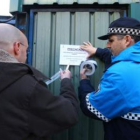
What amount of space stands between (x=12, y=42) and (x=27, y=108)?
506mm

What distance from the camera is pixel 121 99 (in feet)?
6.66

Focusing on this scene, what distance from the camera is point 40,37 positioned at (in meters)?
2.79

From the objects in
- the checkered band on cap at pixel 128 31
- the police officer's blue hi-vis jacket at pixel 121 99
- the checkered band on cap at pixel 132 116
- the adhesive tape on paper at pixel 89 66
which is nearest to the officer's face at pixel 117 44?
the checkered band on cap at pixel 128 31

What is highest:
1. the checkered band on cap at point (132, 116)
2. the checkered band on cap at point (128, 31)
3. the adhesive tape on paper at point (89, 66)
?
the checkered band on cap at point (128, 31)

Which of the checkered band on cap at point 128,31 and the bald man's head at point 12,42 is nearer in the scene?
the bald man's head at point 12,42

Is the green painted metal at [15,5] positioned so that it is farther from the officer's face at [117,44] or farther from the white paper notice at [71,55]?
the officer's face at [117,44]

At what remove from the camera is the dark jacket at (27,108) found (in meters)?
1.60

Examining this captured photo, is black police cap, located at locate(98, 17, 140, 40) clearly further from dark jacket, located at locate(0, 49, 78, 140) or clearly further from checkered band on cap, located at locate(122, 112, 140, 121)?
dark jacket, located at locate(0, 49, 78, 140)

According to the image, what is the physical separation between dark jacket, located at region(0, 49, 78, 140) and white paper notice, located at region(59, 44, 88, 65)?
991 millimetres

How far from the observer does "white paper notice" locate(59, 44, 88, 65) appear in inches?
107

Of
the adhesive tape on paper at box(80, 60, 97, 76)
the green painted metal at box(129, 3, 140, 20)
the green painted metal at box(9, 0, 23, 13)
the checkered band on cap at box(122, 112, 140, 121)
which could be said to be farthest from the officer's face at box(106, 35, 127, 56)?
the green painted metal at box(9, 0, 23, 13)

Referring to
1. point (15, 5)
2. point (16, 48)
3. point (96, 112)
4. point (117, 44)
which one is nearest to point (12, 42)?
point (16, 48)

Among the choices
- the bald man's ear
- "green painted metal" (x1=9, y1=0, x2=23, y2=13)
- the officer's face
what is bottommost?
the bald man's ear

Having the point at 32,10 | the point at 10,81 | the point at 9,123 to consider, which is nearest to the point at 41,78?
the point at 10,81
